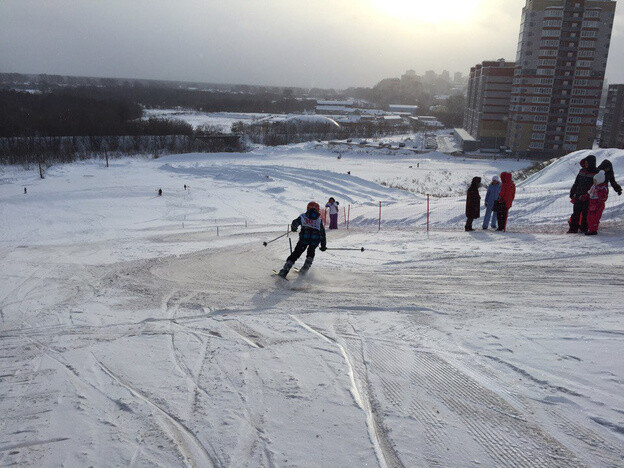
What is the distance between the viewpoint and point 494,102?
6475 centimetres

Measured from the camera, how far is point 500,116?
65.4 meters

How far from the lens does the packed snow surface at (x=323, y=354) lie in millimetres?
3309

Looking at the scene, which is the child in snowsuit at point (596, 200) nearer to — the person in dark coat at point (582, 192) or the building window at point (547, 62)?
the person in dark coat at point (582, 192)

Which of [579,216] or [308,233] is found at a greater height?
[579,216]

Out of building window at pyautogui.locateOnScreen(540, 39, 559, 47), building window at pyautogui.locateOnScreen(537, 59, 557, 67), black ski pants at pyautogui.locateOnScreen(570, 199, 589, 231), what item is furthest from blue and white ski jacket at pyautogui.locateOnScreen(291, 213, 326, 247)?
building window at pyautogui.locateOnScreen(540, 39, 559, 47)

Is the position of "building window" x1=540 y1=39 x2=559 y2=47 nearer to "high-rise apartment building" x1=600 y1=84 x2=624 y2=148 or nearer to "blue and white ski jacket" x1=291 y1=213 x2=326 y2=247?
"high-rise apartment building" x1=600 y1=84 x2=624 y2=148

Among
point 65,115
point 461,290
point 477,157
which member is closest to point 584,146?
point 477,157

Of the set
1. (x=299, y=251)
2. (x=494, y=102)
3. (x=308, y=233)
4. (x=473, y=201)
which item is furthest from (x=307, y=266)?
(x=494, y=102)

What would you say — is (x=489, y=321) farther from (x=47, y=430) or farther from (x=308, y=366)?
(x=47, y=430)

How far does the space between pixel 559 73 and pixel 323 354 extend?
6004 cm

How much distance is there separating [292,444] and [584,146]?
6308cm

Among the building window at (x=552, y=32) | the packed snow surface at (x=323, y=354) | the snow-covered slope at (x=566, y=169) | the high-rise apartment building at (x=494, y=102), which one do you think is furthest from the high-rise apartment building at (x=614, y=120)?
the packed snow surface at (x=323, y=354)

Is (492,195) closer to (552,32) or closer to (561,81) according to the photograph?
(552,32)

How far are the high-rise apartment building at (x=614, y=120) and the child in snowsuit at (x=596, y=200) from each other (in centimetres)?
5365
